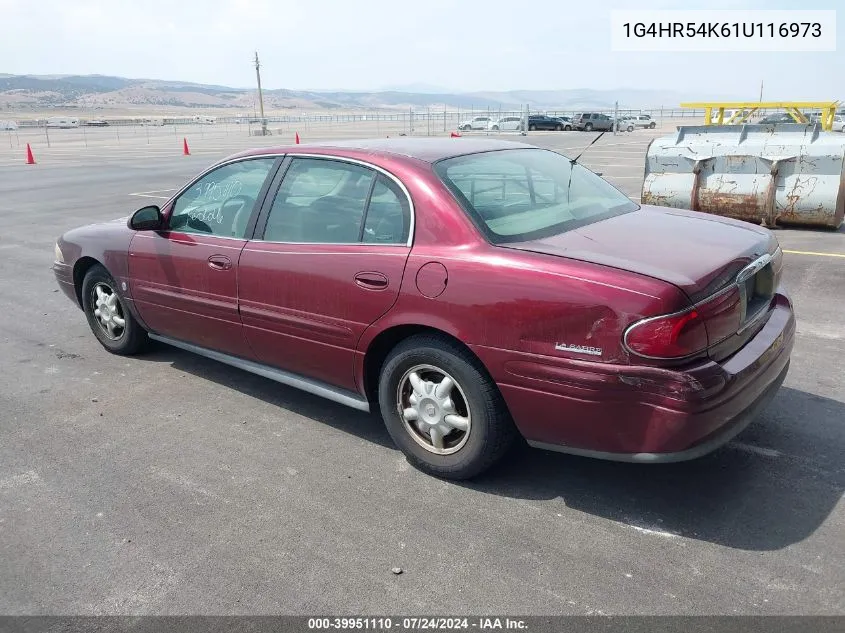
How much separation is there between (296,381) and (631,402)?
1947 millimetres

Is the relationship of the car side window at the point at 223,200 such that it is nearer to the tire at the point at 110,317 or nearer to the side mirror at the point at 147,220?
the side mirror at the point at 147,220

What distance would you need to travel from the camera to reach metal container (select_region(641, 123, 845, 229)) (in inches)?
373

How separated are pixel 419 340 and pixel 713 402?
4.28 ft

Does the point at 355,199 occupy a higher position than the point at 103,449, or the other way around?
the point at 355,199

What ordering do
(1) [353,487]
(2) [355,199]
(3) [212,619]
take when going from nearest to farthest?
(3) [212,619], (1) [353,487], (2) [355,199]

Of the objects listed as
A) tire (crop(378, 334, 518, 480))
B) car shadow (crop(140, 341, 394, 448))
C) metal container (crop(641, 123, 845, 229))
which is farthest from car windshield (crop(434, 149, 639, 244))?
metal container (crop(641, 123, 845, 229))

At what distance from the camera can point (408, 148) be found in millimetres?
3846

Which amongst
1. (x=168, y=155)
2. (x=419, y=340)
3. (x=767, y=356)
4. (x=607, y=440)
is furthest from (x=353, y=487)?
(x=168, y=155)

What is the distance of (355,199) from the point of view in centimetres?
374

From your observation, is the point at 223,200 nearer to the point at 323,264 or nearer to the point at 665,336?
the point at 323,264

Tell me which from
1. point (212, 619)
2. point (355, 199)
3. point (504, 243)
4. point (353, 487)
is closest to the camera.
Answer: point (212, 619)

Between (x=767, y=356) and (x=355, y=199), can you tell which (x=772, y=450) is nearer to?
(x=767, y=356)

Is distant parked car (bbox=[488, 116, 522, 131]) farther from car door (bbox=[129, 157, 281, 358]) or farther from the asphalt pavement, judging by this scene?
the asphalt pavement

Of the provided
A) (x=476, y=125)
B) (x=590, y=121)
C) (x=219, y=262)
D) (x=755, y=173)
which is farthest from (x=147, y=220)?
(x=476, y=125)
